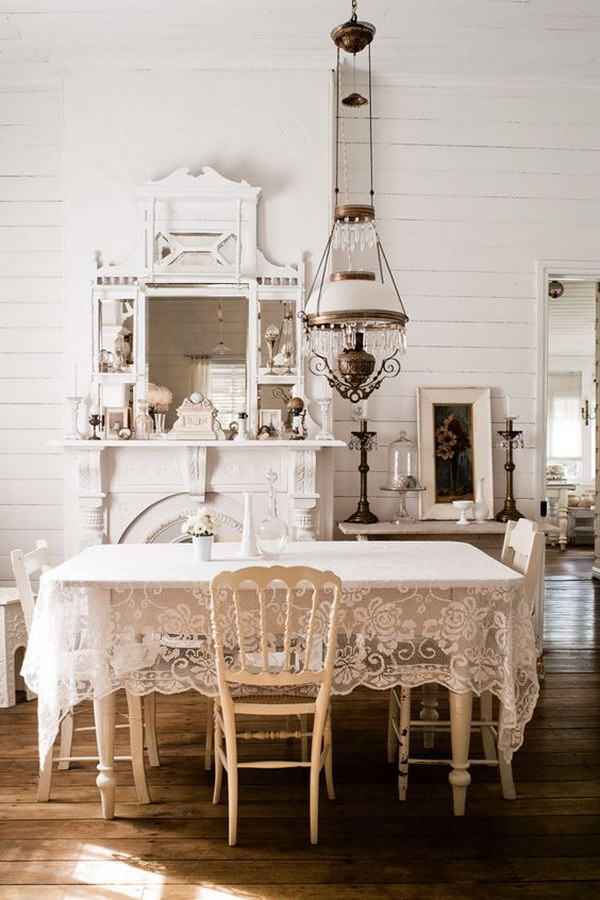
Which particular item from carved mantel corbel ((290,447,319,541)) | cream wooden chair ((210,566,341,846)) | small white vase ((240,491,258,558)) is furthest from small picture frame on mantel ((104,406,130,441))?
cream wooden chair ((210,566,341,846))

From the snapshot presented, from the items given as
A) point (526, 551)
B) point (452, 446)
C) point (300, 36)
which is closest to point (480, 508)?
point (452, 446)

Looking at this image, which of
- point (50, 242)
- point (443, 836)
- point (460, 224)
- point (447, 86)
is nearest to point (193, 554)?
point (443, 836)

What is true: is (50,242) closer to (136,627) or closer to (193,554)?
(193,554)

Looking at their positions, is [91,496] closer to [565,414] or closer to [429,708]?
[429,708]

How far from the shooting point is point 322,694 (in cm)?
287

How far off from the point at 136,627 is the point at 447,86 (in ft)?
13.2

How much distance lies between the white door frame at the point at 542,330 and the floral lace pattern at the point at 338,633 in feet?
7.97

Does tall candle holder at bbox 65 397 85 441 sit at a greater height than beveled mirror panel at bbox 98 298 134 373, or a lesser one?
lesser

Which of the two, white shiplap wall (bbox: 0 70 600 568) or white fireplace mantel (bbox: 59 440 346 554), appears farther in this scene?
white shiplap wall (bbox: 0 70 600 568)

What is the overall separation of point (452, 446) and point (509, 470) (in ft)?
1.27

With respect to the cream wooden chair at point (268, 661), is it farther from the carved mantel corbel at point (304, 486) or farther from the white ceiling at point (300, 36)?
the white ceiling at point (300, 36)

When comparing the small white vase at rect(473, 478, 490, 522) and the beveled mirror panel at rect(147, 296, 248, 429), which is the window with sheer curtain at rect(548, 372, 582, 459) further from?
the beveled mirror panel at rect(147, 296, 248, 429)

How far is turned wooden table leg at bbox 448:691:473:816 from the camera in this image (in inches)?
121

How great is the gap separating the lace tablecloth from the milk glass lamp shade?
2.14 metres
